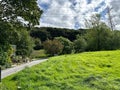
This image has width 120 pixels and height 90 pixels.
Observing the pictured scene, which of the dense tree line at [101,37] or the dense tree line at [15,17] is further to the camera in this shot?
the dense tree line at [101,37]

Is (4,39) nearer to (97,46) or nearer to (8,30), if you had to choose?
(8,30)

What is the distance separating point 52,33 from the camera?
459 feet

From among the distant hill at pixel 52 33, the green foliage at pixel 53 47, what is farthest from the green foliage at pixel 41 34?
the green foliage at pixel 53 47

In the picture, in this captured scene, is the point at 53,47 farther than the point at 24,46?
Yes

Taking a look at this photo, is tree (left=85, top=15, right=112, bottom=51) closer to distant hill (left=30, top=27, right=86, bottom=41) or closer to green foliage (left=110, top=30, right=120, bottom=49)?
green foliage (left=110, top=30, right=120, bottom=49)

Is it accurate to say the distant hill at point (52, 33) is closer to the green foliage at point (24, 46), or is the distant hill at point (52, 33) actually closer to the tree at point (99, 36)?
the green foliage at point (24, 46)

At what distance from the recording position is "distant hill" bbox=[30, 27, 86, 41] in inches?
5271

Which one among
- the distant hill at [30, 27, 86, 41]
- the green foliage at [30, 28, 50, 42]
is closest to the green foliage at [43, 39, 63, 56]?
the distant hill at [30, 27, 86, 41]

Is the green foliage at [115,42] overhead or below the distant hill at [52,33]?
below

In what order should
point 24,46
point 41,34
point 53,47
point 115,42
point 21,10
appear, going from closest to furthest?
point 21,10 → point 115,42 → point 24,46 → point 53,47 → point 41,34

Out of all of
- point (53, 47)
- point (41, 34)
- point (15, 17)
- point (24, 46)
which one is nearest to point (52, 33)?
point (41, 34)

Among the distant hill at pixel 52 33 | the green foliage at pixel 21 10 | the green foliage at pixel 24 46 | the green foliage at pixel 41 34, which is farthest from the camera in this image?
the distant hill at pixel 52 33

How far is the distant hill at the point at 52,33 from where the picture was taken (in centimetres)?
13388

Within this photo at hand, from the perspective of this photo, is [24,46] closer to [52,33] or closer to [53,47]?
[53,47]
